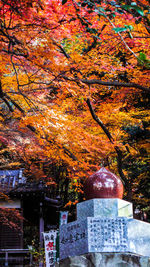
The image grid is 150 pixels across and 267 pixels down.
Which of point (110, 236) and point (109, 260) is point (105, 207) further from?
point (109, 260)

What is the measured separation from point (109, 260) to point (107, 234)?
0.42m

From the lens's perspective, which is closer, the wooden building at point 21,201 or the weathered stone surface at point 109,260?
the weathered stone surface at point 109,260

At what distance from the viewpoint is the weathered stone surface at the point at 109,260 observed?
5855mm

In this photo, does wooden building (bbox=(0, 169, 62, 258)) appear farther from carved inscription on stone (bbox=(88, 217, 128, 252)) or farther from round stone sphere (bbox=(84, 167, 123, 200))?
carved inscription on stone (bbox=(88, 217, 128, 252))

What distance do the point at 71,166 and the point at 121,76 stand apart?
626 cm

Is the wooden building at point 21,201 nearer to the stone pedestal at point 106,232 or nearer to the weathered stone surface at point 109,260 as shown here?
the stone pedestal at point 106,232

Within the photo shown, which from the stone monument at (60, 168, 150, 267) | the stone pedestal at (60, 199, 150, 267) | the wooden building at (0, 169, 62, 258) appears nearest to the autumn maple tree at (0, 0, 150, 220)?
the wooden building at (0, 169, 62, 258)

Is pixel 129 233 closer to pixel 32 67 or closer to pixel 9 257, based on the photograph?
pixel 32 67

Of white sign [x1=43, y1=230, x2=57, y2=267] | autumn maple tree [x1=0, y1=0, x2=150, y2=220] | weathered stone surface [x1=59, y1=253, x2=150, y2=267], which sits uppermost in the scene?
autumn maple tree [x1=0, y1=0, x2=150, y2=220]

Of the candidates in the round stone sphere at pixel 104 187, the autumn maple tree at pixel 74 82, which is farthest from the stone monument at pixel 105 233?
the autumn maple tree at pixel 74 82

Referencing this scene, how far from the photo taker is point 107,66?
44.5ft

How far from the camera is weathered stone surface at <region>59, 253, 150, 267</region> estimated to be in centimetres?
586

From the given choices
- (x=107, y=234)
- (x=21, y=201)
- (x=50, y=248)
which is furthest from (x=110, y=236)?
(x=21, y=201)

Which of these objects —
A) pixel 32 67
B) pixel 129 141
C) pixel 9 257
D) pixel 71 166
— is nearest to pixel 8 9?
pixel 32 67
